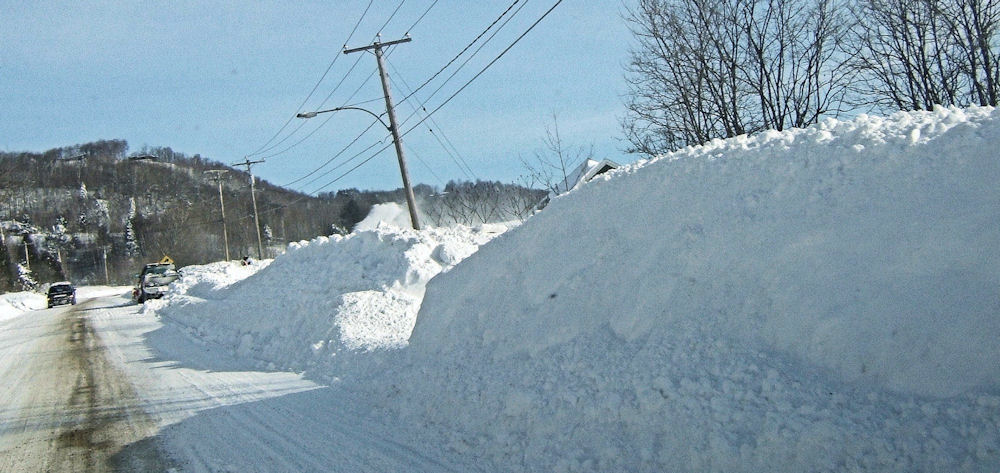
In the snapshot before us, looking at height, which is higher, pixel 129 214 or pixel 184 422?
pixel 129 214

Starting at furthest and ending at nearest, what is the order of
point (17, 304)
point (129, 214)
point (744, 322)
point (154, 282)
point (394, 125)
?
point (129, 214) < point (17, 304) < point (154, 282) < point (394, 125) < point (744, 322)

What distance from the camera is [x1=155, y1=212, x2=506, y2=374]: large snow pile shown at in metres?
11.6

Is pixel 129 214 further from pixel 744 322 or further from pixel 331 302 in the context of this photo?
pixel 744 322

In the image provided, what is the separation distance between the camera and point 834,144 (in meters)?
6.62

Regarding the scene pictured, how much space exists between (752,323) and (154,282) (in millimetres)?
30094

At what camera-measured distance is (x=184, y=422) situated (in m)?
7.53

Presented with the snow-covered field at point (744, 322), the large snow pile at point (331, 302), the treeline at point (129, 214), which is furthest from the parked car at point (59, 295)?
the snow-covered field at point (744, 322)

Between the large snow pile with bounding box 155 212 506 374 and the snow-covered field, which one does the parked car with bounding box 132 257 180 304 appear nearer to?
the large snow pile with bounding box 155 212 506 374

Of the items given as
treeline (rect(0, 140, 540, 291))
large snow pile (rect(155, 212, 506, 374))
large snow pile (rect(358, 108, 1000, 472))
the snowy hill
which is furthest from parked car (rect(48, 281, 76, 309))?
large snow pile (rect(358, 108, 1000, 472))

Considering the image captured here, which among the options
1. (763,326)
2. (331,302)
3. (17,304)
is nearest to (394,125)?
(331,302)

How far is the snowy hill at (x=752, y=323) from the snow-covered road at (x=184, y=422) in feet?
2.24

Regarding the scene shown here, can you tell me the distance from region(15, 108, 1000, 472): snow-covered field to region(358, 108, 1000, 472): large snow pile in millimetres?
18

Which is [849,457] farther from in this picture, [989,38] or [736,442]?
[989,38]

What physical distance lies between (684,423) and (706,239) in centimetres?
232
